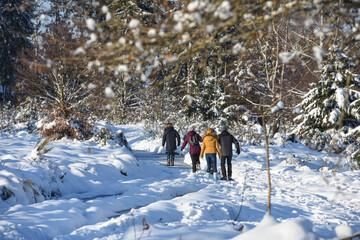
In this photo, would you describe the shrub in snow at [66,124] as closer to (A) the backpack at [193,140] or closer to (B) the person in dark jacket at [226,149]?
(A) the backpack at [193,140]

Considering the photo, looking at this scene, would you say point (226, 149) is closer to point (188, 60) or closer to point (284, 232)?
point (188, 60)

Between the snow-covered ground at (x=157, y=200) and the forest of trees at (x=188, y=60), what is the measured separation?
1.42 metres

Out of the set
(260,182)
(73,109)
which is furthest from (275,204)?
(73,109)

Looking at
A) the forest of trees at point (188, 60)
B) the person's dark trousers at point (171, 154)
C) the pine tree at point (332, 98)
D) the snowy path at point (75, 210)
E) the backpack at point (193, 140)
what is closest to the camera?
the forest of trees at point (188, 60)

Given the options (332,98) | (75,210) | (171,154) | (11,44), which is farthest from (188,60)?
(11,44)

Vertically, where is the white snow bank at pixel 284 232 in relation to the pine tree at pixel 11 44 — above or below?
below

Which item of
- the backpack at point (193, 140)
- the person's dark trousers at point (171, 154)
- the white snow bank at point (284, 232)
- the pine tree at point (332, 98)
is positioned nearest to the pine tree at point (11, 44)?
the person's dark trousers at point (171, 154)

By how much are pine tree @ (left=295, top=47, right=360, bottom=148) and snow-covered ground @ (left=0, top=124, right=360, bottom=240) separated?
8.68ft

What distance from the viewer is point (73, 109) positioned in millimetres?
13742

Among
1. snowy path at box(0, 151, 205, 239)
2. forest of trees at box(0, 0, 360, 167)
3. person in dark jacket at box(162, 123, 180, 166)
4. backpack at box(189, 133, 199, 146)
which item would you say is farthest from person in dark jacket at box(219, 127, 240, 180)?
person in dark jacket at box(162, 123, 180, 166)

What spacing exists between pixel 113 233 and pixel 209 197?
295 centimetres

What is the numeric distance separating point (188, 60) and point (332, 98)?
30.8 feet

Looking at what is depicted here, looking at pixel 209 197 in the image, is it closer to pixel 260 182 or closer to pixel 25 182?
pixel 260 182

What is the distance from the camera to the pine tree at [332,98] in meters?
12.9
